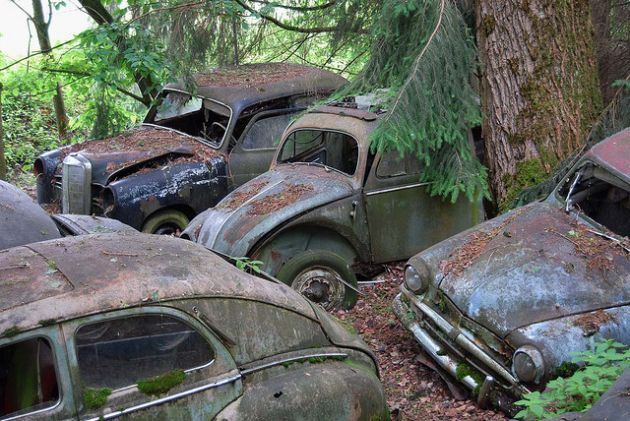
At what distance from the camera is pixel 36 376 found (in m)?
3.45

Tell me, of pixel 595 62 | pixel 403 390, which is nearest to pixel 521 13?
pixel 595 62

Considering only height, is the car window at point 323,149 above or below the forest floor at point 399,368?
above

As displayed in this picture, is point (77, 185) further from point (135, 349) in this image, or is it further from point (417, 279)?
point (135, 349)

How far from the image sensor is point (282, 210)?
7090 mm

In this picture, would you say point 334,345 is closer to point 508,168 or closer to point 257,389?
point 257,389

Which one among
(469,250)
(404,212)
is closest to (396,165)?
(404,212)

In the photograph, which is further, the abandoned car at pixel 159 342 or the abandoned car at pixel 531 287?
the abandoned car at pixel 531 287

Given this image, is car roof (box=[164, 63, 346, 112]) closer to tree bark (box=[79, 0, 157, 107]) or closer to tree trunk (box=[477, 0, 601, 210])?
tree bark (box=[79, 0, 157, 107])

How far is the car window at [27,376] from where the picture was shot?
3.40 metres

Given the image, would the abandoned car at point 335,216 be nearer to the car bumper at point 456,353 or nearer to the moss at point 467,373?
the car bumper at point 456,353

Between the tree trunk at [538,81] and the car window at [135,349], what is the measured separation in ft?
16.9

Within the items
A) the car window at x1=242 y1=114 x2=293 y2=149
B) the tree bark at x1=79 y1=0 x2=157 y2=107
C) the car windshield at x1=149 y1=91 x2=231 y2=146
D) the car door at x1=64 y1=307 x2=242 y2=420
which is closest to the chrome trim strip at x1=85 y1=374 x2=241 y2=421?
the car door at x1=64 y1=307 x2=242 y2=420

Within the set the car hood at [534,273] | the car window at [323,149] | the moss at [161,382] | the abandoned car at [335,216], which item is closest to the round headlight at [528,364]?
the car hood at [534,273]

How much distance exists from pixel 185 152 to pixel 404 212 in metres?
3.13
